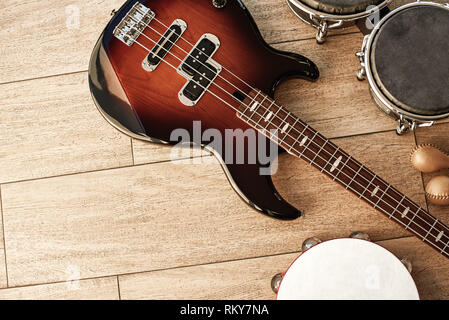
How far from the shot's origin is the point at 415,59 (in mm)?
1016

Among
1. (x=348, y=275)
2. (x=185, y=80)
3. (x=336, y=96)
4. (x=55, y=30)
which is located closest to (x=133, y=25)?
(x=185, y=80)

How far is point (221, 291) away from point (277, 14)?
0.91m

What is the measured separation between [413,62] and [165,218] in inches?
33.1

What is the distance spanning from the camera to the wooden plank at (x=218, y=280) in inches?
50.3

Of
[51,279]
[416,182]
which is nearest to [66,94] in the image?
[51,279]

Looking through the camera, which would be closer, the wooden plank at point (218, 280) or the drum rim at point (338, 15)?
the drum rim at point (338, 15)

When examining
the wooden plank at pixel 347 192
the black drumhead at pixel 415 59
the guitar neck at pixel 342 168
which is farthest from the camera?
the wooden plank at pixel 347 192

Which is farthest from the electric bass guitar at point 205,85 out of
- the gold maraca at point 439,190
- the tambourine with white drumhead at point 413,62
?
the tambourine with white drumhead at point 413,62

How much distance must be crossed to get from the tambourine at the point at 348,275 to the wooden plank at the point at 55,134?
65 centimetres

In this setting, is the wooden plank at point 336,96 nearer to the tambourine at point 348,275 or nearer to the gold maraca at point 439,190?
the gold maraca at point 439,190

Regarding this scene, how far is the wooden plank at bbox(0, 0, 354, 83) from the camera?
1336 millimetres

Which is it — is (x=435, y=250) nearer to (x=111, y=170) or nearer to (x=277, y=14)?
(x=277, y=14)

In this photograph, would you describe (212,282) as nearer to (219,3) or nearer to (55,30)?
(219,3)

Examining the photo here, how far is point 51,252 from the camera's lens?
132 cm
